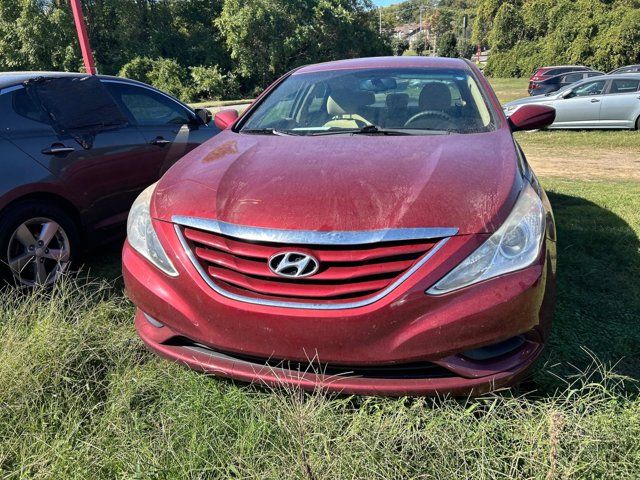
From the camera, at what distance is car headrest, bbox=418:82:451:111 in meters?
3.10

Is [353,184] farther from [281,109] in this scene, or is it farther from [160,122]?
[160,122]

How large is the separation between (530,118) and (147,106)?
3.25m

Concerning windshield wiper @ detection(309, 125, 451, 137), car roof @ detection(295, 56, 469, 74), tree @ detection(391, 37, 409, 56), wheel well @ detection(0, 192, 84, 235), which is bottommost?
tree @ detection(391, 37, 409, 56)

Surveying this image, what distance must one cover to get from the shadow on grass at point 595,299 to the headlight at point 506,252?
2.00 feet

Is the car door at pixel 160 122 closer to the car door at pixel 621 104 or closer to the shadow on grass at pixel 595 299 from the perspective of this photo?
the shadow on grass at pixel 595 299

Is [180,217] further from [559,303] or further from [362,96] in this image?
[559,303]

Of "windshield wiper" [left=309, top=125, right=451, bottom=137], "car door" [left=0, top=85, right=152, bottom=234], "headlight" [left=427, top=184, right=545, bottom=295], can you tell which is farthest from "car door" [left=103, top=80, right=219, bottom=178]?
"headlight" [left=427, top=184, right=545, bottom=295]

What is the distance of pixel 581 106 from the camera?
39.5 ft

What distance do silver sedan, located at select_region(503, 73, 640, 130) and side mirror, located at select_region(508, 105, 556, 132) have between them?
8.63m

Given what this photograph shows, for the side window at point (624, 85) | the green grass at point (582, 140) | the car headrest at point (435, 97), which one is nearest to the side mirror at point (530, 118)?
the car headrest at point (435, 97)

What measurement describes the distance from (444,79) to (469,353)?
2132 mm

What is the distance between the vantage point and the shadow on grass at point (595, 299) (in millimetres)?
2532

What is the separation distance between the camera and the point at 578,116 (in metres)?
12.1

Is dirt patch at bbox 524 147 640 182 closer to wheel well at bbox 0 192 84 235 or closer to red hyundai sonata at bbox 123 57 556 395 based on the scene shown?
red hyundai sonata at bbox 123 57 556 395
